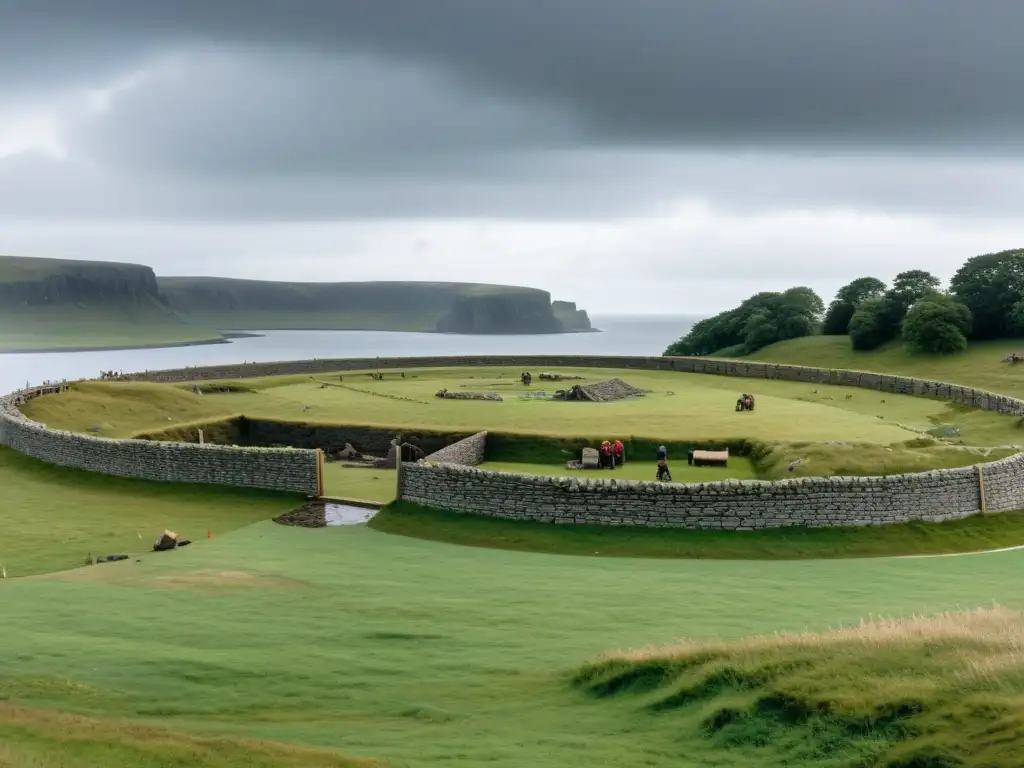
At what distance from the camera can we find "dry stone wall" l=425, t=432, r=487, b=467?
96.2ft

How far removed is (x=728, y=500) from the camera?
20359mm

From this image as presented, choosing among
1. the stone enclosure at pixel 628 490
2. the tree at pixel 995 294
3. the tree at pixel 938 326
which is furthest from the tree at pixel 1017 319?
the stone enclosure at pixel 628 490

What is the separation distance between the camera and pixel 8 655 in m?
11.3

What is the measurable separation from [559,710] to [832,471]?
17.3 metres

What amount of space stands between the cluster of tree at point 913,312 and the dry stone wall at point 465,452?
50.1 m

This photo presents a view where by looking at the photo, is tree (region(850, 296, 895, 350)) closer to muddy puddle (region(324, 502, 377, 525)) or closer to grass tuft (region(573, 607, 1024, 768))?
muddy puddle (region(324, 502, 377, 525))

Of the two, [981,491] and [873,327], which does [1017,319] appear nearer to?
[873,327]

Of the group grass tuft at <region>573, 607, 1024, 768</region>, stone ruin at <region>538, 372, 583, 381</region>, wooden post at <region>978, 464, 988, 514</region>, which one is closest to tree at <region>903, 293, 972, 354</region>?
stone ruin at <region>538, 372, 583, 381</region>

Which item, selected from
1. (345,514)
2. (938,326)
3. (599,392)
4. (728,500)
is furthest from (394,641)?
(938,326)

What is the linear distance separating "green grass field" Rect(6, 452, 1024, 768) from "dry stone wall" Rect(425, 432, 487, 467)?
8559 mm

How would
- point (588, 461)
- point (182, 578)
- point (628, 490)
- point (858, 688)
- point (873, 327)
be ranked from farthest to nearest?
point (873, 327) → point (588, 461) → point (628, 490) → point (182, 578) → point (858, 688)

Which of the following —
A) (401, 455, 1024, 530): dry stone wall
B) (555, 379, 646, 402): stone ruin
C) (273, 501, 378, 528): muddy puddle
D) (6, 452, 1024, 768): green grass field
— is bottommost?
(273, 501, 378, 528): muddy puddle

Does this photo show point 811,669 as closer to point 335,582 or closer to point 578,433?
point 335,582

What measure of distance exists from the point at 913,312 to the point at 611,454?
51266 mm
